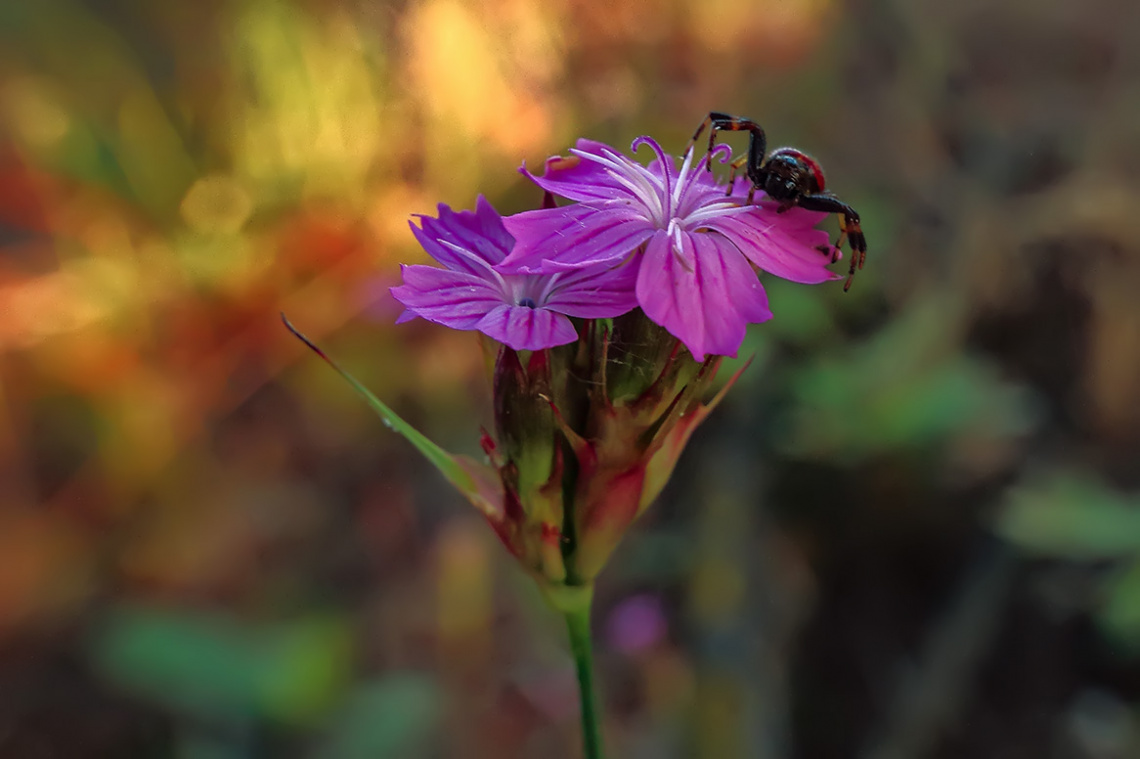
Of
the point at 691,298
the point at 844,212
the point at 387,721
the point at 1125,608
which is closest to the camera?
the point at 691,298

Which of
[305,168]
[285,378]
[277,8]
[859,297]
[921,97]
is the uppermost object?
[277,8]

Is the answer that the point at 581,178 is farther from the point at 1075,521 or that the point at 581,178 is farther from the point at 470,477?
the point at 1075,521

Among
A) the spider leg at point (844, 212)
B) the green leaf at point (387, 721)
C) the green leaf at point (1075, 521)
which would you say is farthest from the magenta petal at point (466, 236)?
the green leaf at point (1075, 521)

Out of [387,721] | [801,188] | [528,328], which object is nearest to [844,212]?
[801,188]

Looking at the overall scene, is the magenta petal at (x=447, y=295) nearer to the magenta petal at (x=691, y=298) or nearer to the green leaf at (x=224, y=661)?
the magenta petal at (x=691, y=298)

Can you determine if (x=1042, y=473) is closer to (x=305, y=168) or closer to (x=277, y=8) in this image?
(x=305, y=168)

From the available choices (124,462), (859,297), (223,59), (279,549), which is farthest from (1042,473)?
(223,59)
